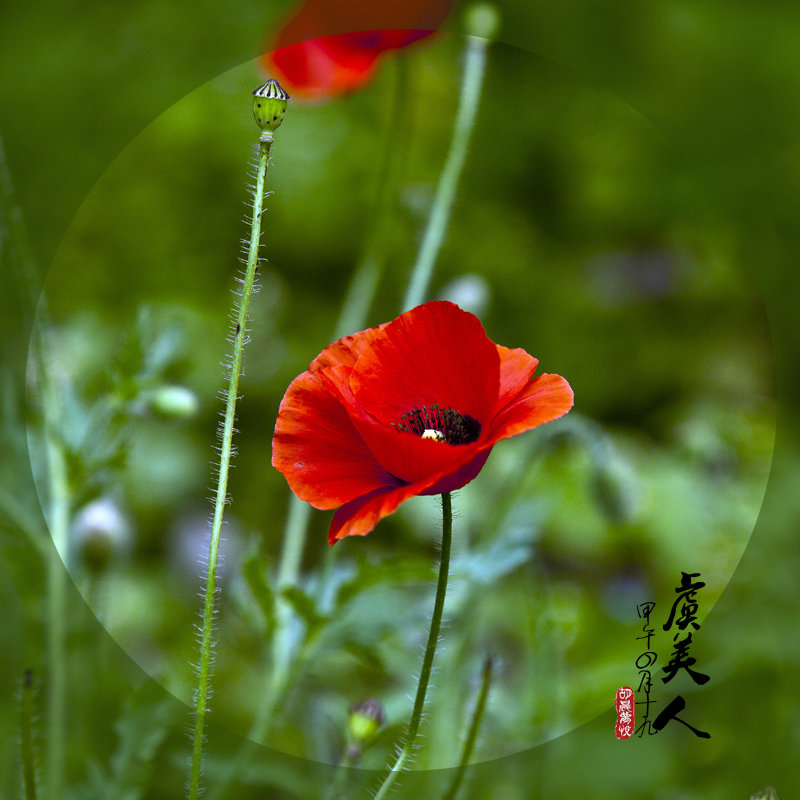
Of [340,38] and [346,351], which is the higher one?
[340,38]

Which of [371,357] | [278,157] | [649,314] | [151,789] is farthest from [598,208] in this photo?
[151,789]

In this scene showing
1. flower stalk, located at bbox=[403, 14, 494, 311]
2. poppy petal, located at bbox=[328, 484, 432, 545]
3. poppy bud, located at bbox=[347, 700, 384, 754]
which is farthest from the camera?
flower stalk, located at bbox=[403, 14, 494, 311]

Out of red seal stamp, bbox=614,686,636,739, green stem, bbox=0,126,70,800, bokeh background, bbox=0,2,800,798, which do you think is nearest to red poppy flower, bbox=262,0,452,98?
bokeh background, bbox=0,2,800,798

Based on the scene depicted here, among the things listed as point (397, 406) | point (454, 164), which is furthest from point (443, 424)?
point (454, 164)

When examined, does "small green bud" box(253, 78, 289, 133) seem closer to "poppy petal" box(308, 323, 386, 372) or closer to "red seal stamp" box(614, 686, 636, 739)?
"poppy petal" box(308, 323, 386, 372)

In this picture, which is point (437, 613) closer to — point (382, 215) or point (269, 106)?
point (269, 106)

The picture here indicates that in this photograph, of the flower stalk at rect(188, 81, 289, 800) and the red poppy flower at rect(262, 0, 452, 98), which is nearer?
the flower stalk at rect(188, 81, 289, 800)

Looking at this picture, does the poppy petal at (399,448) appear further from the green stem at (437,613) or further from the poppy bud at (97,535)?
the poppy bud at (97,535)
